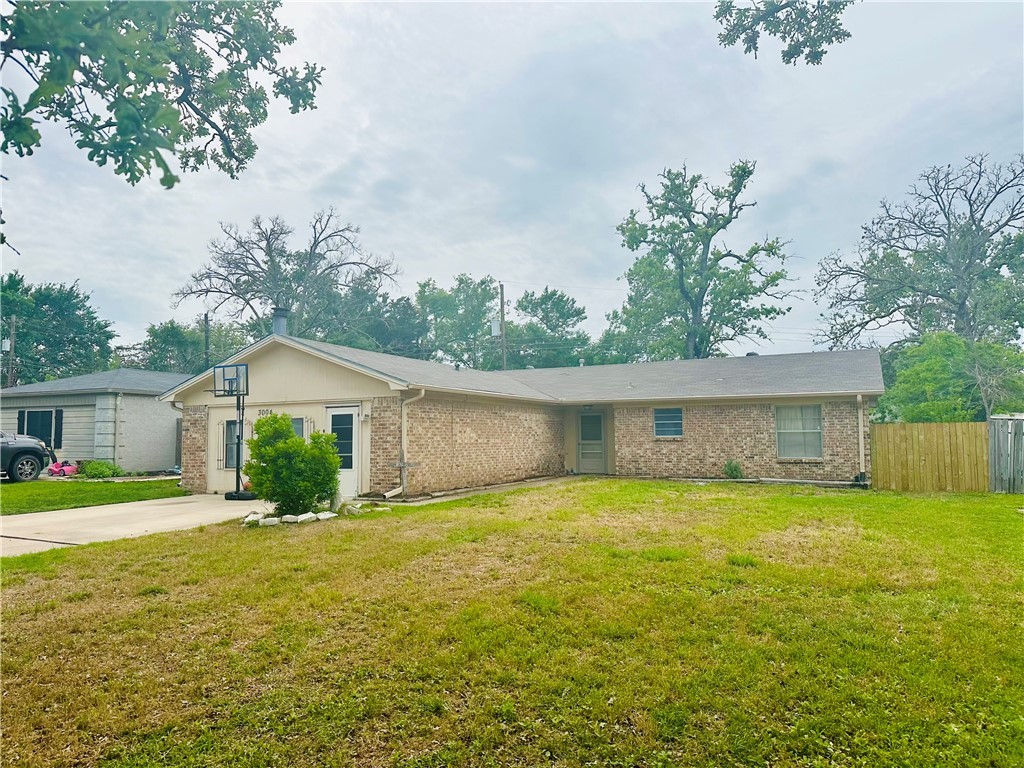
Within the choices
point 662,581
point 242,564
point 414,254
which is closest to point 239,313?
point 414,254

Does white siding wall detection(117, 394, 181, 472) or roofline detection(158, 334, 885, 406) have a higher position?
roofline detection(158, 334, 885, 406)

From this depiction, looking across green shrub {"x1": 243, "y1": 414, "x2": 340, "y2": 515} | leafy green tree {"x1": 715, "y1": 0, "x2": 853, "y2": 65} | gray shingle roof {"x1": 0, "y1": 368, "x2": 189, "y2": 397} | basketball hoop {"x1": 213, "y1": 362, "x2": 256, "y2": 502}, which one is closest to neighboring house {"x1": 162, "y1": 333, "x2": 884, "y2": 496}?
basketball hoop {"x1": 213, "y1": 362, "x2": 256, "y2": 502}

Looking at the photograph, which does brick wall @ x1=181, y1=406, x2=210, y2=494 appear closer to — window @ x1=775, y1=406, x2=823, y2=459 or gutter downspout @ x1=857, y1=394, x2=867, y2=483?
window @ x1=775, y1=406, x2=823, y2=459

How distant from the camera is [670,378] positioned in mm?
17969

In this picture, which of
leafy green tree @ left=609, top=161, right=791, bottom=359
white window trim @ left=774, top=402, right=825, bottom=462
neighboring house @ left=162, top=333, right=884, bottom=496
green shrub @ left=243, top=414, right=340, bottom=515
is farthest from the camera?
leafy green tree @ left=609, top=161, right=791, bottom=359

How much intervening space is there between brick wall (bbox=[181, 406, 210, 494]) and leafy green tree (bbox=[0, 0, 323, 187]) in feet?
37.4

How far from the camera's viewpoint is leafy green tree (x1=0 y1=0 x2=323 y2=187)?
230 cm

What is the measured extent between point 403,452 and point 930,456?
11.4 meters

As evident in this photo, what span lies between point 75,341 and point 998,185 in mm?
49044

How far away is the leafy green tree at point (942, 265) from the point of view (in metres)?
24.6

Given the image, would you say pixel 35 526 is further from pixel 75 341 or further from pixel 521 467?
pixel 75 341

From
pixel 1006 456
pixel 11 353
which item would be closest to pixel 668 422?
pixel 1006 456

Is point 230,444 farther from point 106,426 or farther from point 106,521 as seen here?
point 106,426

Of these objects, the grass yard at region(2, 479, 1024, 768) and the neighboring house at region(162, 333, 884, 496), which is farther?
the neighboring house at region(162, 333, 884, 496)
